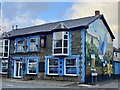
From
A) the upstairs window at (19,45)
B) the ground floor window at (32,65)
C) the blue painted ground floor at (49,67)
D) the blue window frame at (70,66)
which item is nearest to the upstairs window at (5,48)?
the blue painted ground floor at (49,67)

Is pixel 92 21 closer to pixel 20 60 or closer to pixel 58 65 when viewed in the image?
pixel 58 65

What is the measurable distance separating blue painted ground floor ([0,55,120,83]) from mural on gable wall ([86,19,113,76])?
0.93 m

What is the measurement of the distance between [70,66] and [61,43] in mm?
2751

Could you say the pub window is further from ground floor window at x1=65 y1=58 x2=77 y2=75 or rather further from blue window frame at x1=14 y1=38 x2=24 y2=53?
ground floor window at x1=65 y1=58 x2=77 y2=75

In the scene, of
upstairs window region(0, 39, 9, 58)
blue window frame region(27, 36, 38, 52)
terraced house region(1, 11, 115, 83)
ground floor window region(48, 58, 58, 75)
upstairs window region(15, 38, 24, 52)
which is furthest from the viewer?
upstairs window region(0, 39, 9, 58)

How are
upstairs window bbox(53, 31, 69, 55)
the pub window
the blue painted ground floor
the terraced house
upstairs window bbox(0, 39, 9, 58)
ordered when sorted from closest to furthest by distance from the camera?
the blue painted ground floor, the terraced house, upstairs window bbox(53, 31, 69, 55), the pub window, upstairs window bbox(0, 39, 9, 58)

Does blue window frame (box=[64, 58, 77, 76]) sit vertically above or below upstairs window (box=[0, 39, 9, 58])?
below

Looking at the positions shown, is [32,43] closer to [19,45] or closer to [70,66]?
[19,45]

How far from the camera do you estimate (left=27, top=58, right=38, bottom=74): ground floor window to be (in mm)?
29234

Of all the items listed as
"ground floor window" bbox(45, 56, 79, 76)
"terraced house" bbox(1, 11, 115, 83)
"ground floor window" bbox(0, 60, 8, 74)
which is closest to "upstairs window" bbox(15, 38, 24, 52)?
"terraced house" bbox(1, 11, 115, 83)

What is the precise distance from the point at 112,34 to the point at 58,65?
10515 millimetres

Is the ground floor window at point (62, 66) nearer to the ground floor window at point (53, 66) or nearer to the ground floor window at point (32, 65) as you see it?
the ground floor window at point (53, 66)

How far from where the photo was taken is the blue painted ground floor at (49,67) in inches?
1023

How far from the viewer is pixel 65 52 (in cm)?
2684
